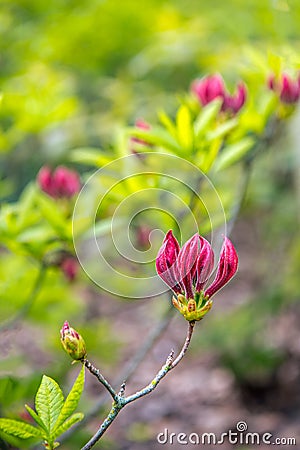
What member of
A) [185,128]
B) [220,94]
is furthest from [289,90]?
[185,128]

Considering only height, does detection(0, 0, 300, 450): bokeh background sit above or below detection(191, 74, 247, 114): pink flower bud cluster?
below

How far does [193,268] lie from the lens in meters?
0.87

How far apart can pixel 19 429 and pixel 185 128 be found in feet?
2.31

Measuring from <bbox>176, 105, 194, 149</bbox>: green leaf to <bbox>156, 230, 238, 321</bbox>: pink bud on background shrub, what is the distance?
0.46 meters

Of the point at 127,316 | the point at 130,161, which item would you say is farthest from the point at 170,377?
the point at 130,161

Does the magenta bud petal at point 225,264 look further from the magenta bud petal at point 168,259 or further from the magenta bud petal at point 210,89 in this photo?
the magenta bud petal at point 210,89

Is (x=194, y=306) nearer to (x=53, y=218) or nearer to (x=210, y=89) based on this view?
(x=53, y=218)

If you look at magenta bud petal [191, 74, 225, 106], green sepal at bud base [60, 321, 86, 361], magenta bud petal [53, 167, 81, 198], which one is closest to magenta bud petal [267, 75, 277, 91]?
magenta bud petal [191, 74, 225, 106]

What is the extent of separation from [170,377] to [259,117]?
1899 millimetres

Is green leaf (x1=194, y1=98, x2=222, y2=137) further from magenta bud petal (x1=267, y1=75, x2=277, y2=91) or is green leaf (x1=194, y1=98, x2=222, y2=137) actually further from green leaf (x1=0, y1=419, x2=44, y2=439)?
green leaf (x1=0, y1=419, x2=44, y2=439)

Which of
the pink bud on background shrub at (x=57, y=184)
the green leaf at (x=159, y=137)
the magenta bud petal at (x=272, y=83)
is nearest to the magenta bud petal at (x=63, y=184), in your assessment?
the pink bud on background shrub at (x=57, y=184)

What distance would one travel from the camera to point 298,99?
1429mm

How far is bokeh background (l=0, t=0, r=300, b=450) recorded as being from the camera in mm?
1953

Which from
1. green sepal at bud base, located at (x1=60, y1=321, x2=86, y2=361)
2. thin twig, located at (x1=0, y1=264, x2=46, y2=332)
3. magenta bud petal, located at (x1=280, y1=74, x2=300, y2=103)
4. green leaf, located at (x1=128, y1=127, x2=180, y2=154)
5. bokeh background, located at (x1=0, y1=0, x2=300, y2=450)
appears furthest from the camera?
bokeh background, located at (x1=0, y1=0, x2=300, y2=450)
